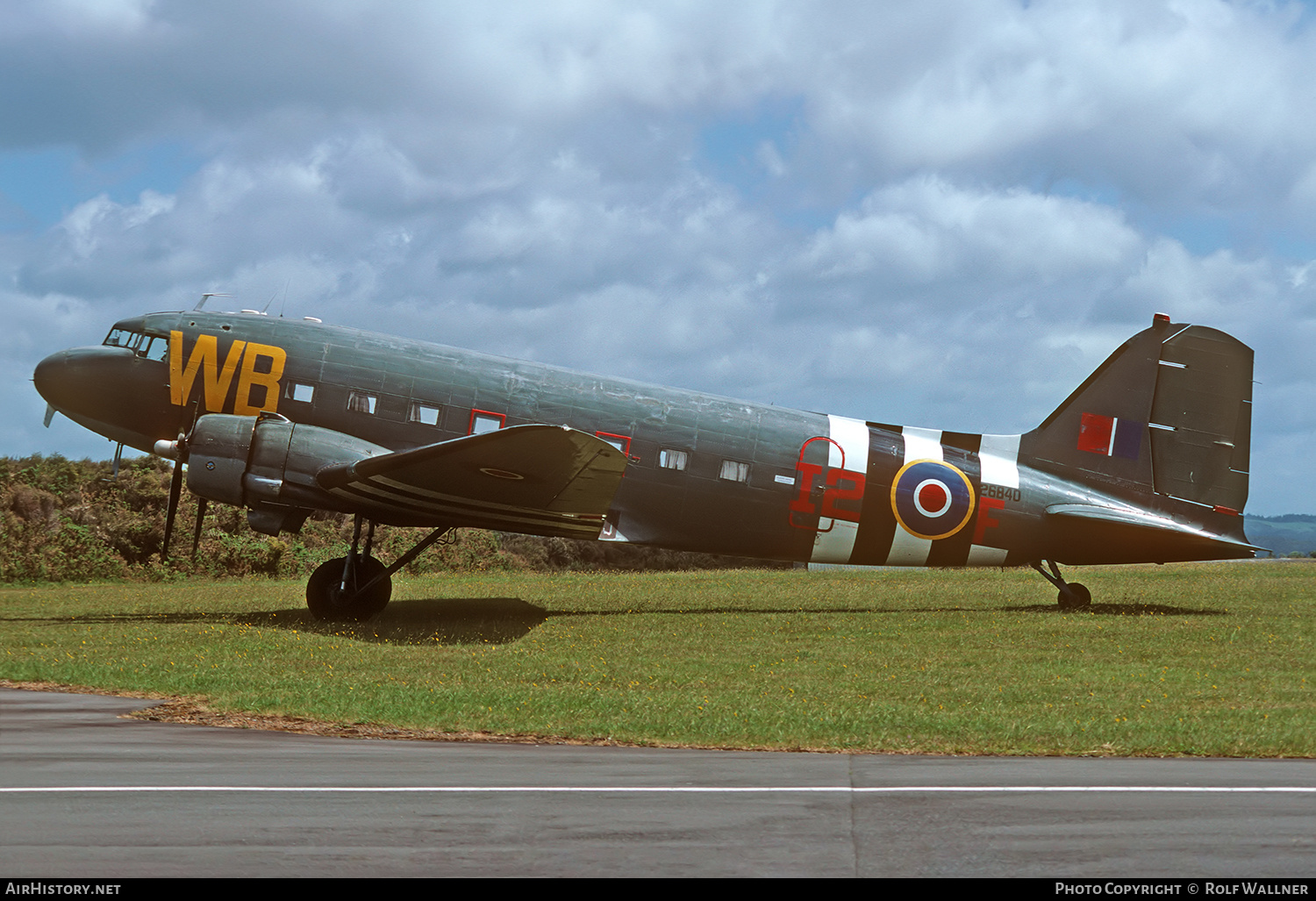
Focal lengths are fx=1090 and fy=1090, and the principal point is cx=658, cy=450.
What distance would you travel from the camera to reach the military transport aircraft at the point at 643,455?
20.0m

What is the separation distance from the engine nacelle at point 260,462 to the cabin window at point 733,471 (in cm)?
725

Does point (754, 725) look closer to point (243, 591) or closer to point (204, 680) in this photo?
point (204, 680)

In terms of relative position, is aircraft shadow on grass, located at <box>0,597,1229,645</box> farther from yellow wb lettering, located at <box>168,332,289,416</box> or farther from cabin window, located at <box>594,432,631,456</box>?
yellow wb lettering, located at <box>168,332,289,416</box>

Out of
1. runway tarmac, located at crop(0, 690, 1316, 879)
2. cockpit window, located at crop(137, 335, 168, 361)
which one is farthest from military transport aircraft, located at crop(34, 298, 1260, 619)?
runway tarmac, located at crop(0, 690, 1316, 879)

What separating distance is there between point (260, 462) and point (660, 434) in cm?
775

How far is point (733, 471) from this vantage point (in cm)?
2266

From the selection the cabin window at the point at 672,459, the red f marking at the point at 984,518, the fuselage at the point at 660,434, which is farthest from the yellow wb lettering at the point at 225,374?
the red f marking at the point at 984,518

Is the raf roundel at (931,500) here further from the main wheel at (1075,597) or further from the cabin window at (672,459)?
the cabin window at (672,459)

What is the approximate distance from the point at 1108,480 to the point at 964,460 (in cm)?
334

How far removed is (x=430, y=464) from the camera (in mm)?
18984

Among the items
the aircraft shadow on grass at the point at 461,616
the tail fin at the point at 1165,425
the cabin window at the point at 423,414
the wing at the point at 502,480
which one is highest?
the tail fin at the point at 1165,425

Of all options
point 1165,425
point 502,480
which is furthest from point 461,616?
point 1165,425

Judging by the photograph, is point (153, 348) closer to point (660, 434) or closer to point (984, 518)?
point (660, 434)
